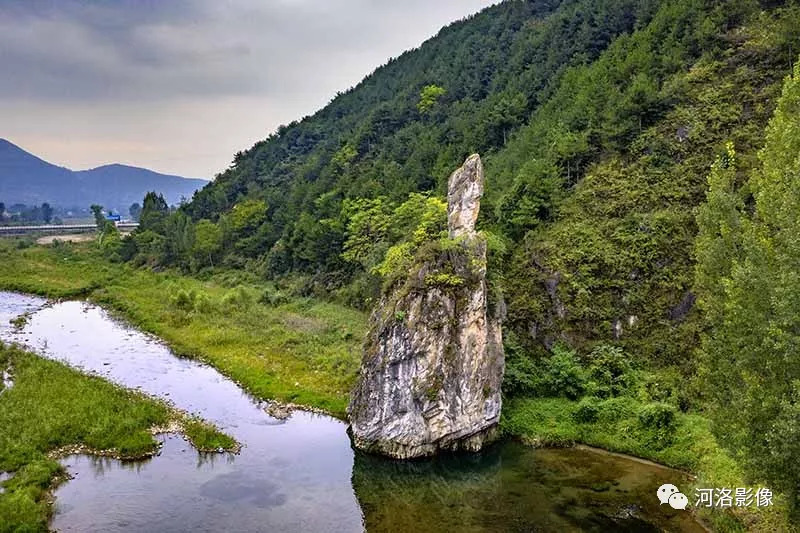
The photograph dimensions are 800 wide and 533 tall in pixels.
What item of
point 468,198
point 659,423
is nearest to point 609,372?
point 659,423

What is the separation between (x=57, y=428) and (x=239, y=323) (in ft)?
74.4

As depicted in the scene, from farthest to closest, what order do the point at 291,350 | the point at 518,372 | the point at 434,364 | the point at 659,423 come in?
1. the point at 291,350
2. the point at 518,372
3. the point at 434,364
4. the point at 659,423

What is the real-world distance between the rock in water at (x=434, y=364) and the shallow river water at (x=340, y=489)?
116cm

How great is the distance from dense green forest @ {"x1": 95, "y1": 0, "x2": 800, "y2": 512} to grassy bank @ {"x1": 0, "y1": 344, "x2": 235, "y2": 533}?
15.1 metres

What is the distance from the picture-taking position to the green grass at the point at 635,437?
21250 mm

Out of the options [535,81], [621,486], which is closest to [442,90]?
[535,81]

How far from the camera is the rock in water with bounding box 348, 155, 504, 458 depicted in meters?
26.3

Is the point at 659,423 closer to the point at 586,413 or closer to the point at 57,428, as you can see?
the point at 586,413

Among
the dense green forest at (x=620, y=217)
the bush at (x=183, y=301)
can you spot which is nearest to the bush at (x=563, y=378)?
the dense green forest at (x=620, y=217)

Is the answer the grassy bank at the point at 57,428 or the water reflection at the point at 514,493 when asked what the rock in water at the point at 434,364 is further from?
the grassy bank at the point at 57,428

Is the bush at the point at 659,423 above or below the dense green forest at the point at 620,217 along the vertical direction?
below

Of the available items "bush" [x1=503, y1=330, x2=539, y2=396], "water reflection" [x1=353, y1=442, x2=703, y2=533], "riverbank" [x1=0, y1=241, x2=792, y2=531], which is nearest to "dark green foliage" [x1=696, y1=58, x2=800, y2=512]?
"riverbank" [x1=0, y1=241, x2=792, y2=531]

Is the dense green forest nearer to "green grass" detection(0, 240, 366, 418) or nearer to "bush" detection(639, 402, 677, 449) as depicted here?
"bush" detection(639, 402, 677, 449)

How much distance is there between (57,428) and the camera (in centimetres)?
2794
